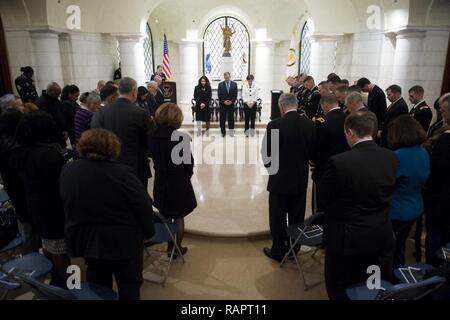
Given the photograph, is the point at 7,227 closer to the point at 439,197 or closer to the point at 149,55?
the point at 439,197

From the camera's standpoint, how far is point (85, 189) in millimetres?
2105

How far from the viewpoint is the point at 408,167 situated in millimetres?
2703

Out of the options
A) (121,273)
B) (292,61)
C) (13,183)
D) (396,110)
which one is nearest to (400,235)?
(121,273)

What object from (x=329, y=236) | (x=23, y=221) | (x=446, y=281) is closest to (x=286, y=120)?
(x=329, y=236)

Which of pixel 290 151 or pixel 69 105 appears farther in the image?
pixel 69 105

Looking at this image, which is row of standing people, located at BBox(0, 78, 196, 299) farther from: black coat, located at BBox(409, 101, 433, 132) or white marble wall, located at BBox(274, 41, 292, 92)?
white marble wall, located at BBox(274, 41, 292, 92)

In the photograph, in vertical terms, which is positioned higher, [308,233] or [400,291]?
[400,291]

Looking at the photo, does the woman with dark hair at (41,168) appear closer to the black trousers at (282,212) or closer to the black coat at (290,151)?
the black coat at (290,151)

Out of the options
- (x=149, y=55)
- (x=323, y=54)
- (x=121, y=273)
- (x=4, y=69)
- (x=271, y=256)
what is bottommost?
(x=271, y=256)

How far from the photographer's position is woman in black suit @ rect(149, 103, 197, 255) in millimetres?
3254

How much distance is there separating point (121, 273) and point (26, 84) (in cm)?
612

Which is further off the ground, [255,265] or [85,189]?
[85,189]

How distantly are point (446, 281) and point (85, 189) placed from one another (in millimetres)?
2286
